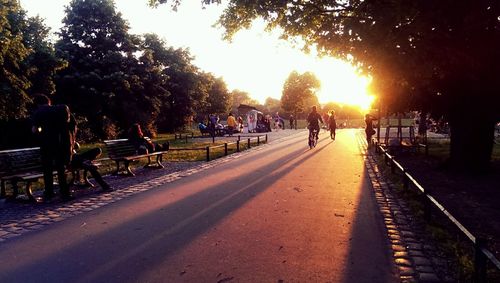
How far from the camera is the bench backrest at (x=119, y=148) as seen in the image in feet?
36.0

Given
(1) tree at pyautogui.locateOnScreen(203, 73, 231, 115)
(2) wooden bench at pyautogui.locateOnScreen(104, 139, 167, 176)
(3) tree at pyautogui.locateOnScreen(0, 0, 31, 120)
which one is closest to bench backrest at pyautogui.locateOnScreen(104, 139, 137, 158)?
(2) wooden bench at pyautogui.locateOnScreen(104, 139, 167, 176)

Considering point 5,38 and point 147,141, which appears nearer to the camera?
point 147,141

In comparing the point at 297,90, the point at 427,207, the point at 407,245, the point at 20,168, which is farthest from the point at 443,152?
the point at 297,90

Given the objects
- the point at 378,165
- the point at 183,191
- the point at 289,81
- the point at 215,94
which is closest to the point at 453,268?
the point at 183,191

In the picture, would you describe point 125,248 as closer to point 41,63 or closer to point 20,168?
point 20,168

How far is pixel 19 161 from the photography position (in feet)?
26.8

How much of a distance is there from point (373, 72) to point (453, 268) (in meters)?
6.67

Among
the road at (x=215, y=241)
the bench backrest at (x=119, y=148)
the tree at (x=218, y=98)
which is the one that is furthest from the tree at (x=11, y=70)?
the tree at (x=218, y=98)

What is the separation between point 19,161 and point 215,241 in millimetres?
5090

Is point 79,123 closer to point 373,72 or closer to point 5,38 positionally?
point 5,38

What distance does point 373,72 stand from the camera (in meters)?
10.1

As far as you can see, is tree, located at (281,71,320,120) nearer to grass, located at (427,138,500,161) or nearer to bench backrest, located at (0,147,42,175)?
grass, located at (427,138,500,161)

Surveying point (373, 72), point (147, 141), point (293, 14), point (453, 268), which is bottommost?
point (453, 268)

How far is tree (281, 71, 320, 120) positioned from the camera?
2872 inches
